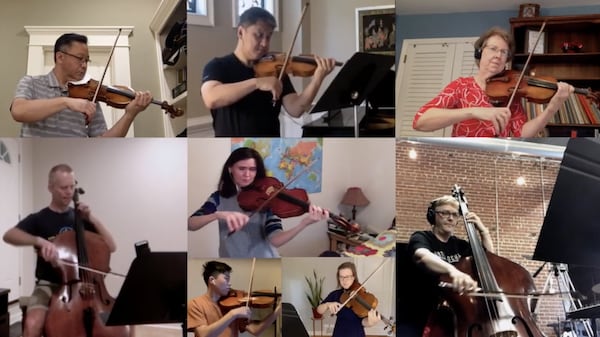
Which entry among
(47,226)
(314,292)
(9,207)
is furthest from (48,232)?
(314,292)

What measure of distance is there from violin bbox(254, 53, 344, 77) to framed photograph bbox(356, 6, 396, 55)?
0.25 metres

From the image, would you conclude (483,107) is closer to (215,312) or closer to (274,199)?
(274,199)

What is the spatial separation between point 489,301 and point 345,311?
699mm

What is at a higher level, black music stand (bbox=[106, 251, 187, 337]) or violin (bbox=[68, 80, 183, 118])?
violin (bbox=[68, 80, 183, 118])

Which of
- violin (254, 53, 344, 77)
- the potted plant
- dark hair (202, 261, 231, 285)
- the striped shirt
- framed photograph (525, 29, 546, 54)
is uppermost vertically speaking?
framed photograph (525, 29, 546, 54)

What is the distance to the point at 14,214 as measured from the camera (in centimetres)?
330

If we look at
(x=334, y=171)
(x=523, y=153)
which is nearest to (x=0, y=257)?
(x=334, y=171)

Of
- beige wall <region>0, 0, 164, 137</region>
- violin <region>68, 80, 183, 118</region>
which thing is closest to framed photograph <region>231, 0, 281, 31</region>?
beige wall <region>0, 0, 164, 137</region>

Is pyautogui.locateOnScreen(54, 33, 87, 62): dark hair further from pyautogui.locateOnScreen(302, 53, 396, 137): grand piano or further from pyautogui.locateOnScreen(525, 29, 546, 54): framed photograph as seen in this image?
pyautogui.locateOnScreen(525, 29, 546, 54): framed photograph

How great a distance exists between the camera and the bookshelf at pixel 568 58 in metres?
3.33

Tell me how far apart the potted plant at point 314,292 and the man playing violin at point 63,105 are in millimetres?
1163

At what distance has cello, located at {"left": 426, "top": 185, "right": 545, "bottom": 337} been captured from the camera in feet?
10.9

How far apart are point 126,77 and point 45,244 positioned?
2.91 ft

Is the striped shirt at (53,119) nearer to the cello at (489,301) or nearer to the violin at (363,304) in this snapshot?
the violin at (363,304)
